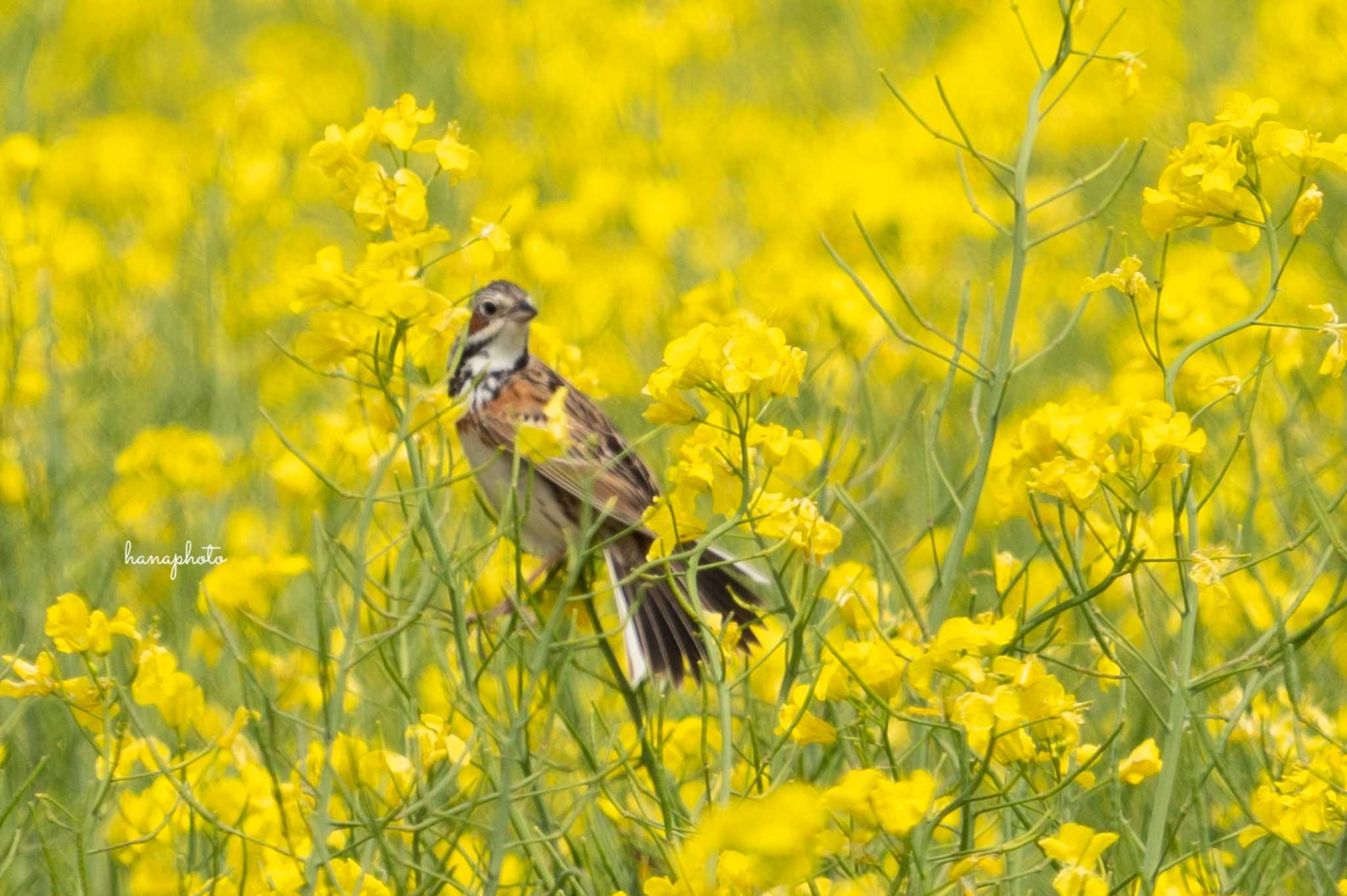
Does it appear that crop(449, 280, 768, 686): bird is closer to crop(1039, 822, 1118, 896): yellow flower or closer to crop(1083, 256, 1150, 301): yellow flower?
crop(1083, 256, 1150, 301): yellow flower

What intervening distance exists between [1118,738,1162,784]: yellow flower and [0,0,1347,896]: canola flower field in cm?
7

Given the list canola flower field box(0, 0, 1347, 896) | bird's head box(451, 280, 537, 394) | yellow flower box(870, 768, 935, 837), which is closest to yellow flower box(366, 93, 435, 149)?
canola flower field box(0, 0, 1347, 896)

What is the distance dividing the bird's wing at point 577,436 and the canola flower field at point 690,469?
0.56 feet

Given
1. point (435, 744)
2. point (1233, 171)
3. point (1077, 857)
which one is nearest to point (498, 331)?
point (435, 744)

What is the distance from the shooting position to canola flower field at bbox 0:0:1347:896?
7.50 ft

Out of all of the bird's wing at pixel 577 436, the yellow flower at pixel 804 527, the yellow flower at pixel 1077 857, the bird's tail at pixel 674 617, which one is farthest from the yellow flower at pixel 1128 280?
the bird's wing at pixel 577 436

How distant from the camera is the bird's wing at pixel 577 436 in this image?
163 inches

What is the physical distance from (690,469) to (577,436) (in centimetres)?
174

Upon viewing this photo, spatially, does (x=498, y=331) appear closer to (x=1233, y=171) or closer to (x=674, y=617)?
(x=674, y=617)

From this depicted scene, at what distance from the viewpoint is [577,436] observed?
4109 millimetres

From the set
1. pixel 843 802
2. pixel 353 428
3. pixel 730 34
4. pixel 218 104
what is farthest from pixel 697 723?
pixel 730 34

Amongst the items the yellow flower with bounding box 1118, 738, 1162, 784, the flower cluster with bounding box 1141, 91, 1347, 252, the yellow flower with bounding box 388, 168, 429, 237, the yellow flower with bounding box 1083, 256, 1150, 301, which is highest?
the yellow flower with bounding box 388, 168, 429, 237

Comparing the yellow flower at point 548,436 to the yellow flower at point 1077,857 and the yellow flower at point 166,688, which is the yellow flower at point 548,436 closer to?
the yellow flower at point 166,688

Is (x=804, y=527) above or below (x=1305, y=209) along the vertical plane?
below
